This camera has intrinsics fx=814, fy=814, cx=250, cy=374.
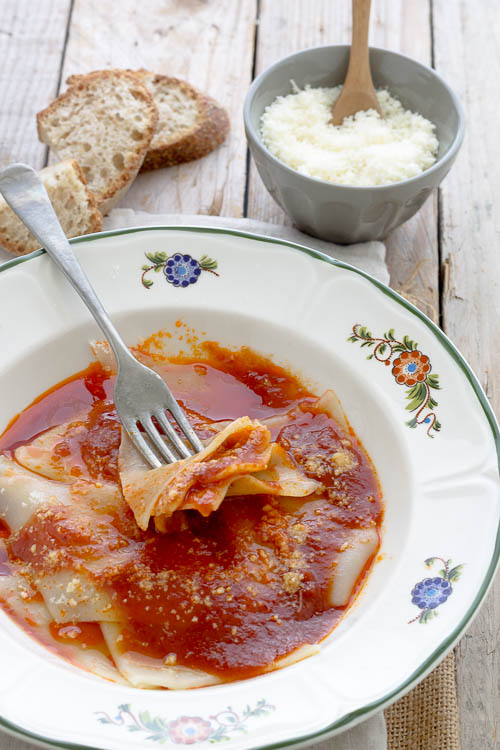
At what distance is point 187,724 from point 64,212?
99.2 inches

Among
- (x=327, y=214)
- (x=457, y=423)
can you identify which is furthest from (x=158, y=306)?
(x=457, y=423)

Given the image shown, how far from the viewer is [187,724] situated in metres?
2.36

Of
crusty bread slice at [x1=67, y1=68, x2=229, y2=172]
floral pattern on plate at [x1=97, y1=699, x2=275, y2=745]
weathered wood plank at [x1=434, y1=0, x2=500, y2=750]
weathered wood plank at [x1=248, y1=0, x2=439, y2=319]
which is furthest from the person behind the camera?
weathered wood plank at [x1=248, y1=0, x2=439, y2=319]

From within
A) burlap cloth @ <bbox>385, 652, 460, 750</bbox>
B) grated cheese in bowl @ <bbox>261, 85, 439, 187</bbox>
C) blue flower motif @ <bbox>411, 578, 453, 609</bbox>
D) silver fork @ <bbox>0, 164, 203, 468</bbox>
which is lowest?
burlap cloth @ <bbox>385, 652, 460, 750</bbox>

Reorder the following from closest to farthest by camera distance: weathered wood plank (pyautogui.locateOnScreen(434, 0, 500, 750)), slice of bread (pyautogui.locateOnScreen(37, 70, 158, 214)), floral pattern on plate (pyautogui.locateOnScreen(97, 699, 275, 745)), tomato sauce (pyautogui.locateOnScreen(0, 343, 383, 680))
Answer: floral pattern on plate (pyautogui.locateOnScreen(97, 699, 275, 745)) < tomato sauce (pyautogui.locateOnScreen(0, 343, 383, 680)) < weathered wood plank (pyautogui.locateOnScreen(434, 0, 500, 750)) < slice of bread (pyautogui.locateOnScreen(37, 70, 158, 214))

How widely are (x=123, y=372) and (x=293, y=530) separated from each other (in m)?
0.92

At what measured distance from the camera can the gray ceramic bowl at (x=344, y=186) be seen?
3.82 metres

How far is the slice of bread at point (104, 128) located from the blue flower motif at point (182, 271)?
0.82 metres

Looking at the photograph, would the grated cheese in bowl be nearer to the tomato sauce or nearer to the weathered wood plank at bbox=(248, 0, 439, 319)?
the weathered wood plank at bbox=(248, 0, 439, 319)

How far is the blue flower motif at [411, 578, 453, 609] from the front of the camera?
260cm

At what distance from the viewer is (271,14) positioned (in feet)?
17.5

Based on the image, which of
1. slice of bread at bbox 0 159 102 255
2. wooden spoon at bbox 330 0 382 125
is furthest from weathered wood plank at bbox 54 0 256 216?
wooden spoon at bbox 330 0 382 125

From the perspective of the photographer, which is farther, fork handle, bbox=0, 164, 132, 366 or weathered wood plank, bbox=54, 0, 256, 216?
weathered wood plank, bbox=54, 0, 256, 216

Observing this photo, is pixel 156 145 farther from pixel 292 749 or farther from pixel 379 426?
pixel 292 749
